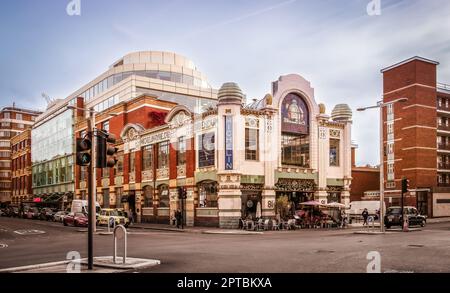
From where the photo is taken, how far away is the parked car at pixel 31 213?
59.3 meters

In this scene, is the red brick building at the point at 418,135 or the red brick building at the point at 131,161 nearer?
the red brick building at the point at 131,161

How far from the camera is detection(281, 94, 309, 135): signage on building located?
4072 centimetres

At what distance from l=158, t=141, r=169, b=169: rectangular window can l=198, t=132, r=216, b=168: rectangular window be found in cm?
551

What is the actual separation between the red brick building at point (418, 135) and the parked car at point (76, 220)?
1450 inches

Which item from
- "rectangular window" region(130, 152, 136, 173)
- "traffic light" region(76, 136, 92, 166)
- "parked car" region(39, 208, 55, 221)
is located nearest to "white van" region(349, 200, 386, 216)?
"rectangular window" region(130, 152, 136, 173)

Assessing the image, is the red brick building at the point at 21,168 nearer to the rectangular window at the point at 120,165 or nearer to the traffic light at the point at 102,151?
the rectangular window at the point at 120,165

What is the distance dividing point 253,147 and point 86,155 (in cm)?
2651

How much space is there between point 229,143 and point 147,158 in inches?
521

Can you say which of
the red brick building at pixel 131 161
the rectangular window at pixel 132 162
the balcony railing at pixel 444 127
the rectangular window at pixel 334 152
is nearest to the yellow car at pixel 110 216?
the red brick building at pixel 131 161

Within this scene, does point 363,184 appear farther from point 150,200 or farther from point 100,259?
point 100,259

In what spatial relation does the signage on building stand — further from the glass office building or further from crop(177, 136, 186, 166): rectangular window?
the glass office building

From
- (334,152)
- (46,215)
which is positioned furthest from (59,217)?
Answer: (334,152)
